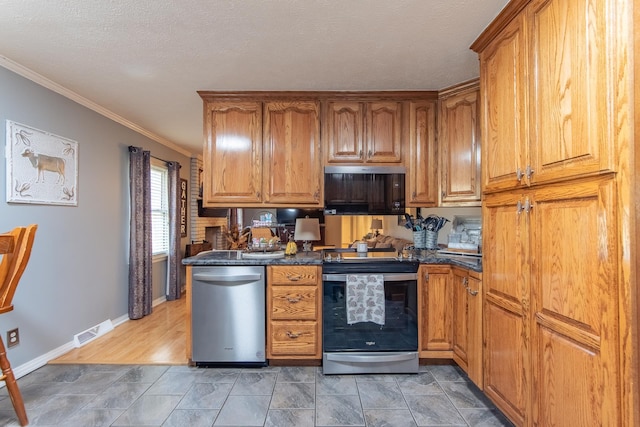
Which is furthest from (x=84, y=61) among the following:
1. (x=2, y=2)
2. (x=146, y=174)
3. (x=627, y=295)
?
(x=627, y=295)

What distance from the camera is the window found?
430cm

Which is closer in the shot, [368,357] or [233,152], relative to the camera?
[368,357]

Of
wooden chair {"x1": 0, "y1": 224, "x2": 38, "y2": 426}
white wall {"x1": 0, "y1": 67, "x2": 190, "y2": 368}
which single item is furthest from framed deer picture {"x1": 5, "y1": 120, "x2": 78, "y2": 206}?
wooden chair {"x1": 0, "y1": 224, "x2": 38, "y2": 426}

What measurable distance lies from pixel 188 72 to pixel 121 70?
1.65ft

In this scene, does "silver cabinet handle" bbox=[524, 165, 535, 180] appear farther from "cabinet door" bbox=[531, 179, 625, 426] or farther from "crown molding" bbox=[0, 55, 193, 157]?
"crown molding" bbox=[0, 55, 193, 157]

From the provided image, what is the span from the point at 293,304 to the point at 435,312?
113 centimetres

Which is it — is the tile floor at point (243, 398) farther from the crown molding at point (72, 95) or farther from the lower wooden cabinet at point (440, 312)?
the crown molding at point (72, 95)

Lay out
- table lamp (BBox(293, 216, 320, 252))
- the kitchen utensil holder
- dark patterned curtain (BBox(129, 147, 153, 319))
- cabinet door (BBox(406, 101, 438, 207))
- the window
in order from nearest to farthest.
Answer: cabinet door (BBox(406, 101, 438, 207)) < the kitchen utensil holder < table lamp (BBox(293, 216, 320, 252)) < dark patterned curtain (BBox(129, 147, 153, 319)) < the window

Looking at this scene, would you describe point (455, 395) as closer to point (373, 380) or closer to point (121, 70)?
point (373, 380)

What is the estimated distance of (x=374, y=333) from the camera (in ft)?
7.79

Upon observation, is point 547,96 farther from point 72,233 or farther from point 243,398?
point 72,233

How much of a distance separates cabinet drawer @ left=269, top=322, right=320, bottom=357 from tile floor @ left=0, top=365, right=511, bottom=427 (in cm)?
15

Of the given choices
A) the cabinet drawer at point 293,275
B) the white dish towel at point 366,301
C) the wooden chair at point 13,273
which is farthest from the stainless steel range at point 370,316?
the wooden chair at point 13,273

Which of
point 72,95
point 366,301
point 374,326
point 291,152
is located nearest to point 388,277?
point 366,301
